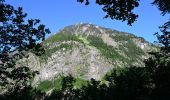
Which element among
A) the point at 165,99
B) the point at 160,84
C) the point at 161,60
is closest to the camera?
the point at 165,99

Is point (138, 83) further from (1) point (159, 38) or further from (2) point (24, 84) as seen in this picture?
(2) point (24, 84)

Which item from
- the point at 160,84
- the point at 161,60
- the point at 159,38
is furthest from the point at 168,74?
the point at 159,38

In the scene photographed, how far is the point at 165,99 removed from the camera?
78.1 ft

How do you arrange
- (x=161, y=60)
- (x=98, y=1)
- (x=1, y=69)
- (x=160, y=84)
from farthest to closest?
(x=161, y=60), (x=160, y=84), (x=1, y=69), (x=98, y=1)

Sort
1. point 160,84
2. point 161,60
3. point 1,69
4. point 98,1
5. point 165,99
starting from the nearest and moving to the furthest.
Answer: point 98,1
point 1,69
point 165,99
point 160,84
point 161,60

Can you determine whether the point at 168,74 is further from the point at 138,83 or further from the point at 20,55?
the point at 20,55

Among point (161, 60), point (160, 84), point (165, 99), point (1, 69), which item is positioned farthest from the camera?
point (161, 60)

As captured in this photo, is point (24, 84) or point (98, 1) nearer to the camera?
point (98, 1)

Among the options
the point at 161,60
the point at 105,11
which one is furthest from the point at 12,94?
the point at 161,60

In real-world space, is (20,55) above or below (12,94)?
above

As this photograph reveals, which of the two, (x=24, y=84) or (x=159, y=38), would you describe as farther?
(x=159, y=38)

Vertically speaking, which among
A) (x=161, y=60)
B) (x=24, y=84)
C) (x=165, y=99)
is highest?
(x=161, y=60)

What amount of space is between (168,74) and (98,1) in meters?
12.6

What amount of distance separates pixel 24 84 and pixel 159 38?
20832mm
